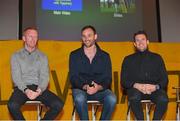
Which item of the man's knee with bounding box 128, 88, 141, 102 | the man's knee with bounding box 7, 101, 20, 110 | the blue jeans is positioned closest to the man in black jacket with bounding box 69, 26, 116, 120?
the blue jeans

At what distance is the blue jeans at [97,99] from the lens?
11.9ft

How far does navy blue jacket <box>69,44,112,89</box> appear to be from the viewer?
3.92 meters

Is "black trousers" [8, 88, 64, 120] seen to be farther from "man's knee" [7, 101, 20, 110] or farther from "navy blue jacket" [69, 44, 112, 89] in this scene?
"navy blue jacket" [69, 44, 112, 89]

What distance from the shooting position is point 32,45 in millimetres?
3920

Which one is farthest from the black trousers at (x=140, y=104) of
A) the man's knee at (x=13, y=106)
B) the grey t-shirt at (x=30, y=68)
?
the man's knee at (x=13, y=106)

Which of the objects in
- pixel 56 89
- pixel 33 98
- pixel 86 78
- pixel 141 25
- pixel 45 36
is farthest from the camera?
pixel 141 25

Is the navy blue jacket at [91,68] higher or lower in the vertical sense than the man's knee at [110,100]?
higher

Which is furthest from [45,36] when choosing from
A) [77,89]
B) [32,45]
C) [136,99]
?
[136,99]

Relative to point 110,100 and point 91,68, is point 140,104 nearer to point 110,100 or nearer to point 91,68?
point 110,100

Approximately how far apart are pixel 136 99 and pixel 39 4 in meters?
1.99

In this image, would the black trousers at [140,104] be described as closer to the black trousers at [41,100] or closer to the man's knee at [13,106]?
the black trousers at [41,100]

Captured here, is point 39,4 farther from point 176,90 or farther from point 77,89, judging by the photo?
point 176,90

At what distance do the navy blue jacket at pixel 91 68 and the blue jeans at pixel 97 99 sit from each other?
146mm

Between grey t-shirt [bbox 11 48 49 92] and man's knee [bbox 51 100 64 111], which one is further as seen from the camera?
grey t-shirt [bbox 11 48 49 92]
